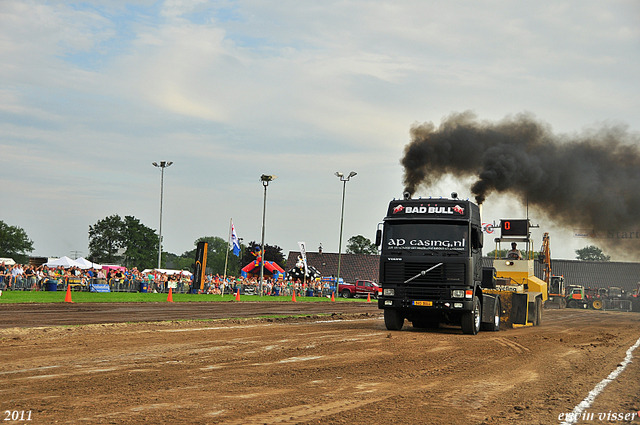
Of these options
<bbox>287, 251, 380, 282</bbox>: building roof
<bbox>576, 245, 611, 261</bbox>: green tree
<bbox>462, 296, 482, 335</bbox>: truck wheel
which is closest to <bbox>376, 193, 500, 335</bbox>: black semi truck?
<bbox>462, 296, 482, 335</bbox>: truck wheel

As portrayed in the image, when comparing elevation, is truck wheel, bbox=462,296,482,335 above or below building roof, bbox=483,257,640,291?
below

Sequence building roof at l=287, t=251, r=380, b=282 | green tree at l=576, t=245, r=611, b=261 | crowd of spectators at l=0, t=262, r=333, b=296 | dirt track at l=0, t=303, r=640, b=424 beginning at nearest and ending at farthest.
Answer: dirt track at l=0, t=303, r=640, b=424
crowd of spectators at l=0, t=262, r=333, b=296
building roof at l=287, t=251, r=380, b=282
green tree at l=576, t=245, r=611, b=261

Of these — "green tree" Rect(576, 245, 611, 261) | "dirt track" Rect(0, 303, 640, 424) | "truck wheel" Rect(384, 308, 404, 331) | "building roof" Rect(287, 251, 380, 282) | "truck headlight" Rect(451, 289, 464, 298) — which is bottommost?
"dirt track" Rect(0, 303, 640, 424)

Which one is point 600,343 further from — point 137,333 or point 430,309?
point 137,333

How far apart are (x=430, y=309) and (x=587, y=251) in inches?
6925

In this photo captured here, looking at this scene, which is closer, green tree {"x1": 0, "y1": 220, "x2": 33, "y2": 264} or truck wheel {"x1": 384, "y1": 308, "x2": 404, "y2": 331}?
truck wheel {"x1": 384, "y1": 308, "x2": 404, "y2": 331}

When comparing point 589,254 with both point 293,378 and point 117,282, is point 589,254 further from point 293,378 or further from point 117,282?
point 293,378

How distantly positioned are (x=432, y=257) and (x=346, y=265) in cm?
7611

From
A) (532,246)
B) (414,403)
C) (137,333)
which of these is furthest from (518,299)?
(414,403)

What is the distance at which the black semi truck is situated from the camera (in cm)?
1650

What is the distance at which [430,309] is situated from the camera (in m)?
16.7

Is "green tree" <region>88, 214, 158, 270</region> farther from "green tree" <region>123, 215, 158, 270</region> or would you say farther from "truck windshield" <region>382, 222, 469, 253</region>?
"truck windshield" <region>382, 222, 469, 253</region>

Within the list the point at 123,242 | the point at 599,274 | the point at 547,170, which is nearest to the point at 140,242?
the point at 123,242

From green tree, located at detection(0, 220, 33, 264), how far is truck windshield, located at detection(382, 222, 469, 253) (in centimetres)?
12198
